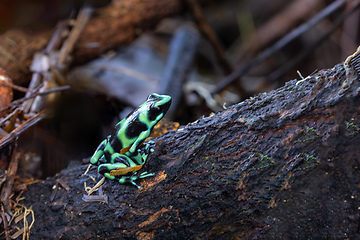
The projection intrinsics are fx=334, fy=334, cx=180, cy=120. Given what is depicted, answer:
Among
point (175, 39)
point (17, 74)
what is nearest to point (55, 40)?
point (17, 74)

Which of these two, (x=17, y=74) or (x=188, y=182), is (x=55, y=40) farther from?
(x=188, y=182)

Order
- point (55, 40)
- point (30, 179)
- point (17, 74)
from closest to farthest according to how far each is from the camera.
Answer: point (30, 179), point (17, 74), point (55, 40)

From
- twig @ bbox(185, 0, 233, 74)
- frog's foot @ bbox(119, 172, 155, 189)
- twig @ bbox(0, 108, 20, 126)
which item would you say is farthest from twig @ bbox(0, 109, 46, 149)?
twig @ bbox(185, 0, 233, 74)

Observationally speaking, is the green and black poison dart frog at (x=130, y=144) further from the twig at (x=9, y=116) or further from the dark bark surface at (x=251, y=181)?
the twig at (x=9, y=116)

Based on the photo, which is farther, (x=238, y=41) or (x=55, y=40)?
(x=238, y=41)

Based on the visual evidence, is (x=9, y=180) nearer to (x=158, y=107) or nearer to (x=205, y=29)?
(x=158, y=107)

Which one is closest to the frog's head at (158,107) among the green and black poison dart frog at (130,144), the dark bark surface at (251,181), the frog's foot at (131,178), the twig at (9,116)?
the green and black poison dart frog at (130,144)
